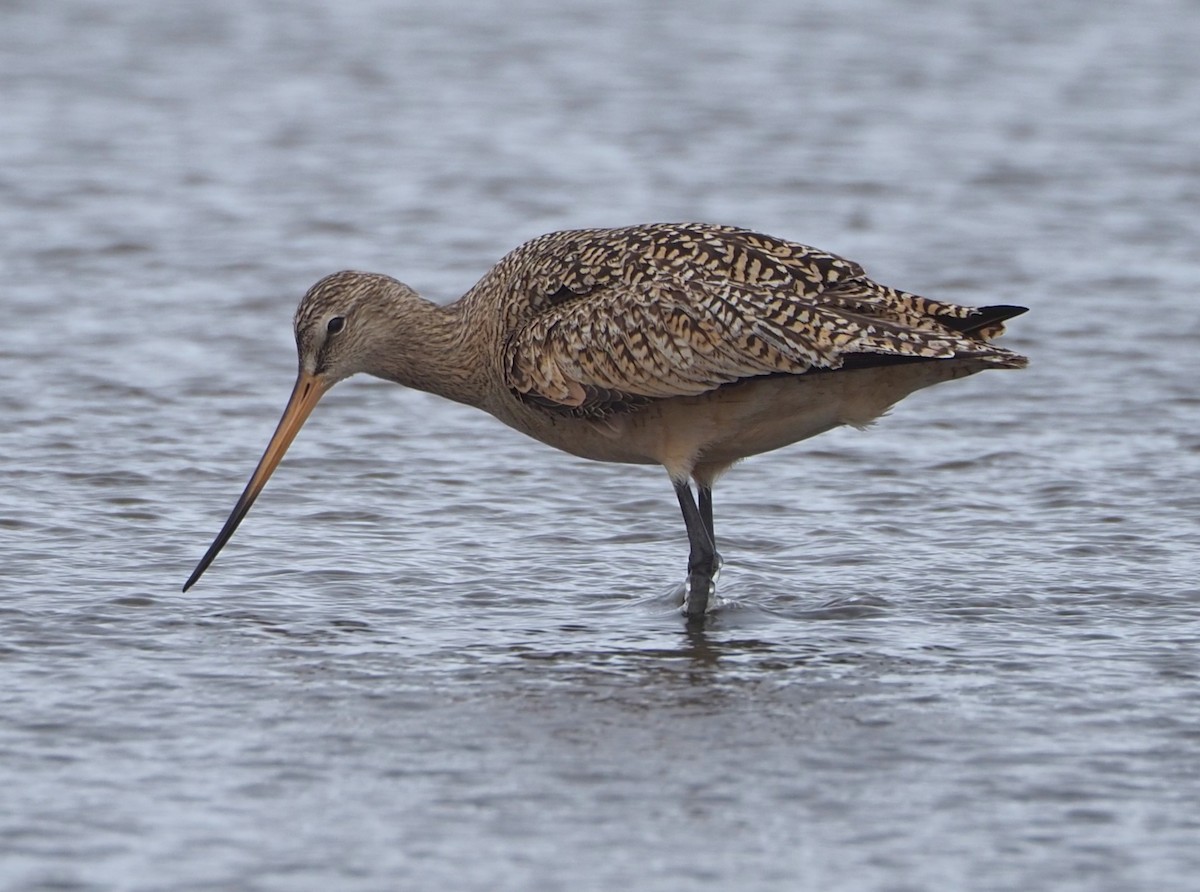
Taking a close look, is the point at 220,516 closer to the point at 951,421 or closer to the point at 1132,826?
the point at 951,421

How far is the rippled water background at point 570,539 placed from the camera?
5227mm

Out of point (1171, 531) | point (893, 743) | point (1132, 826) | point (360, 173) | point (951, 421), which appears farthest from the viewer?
point (360, 173)

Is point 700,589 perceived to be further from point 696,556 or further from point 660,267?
point 660,267

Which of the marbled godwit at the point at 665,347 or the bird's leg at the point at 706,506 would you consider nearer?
the marbled godwit at the point at 665,347

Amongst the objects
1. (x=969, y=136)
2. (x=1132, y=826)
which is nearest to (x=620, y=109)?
(x=969, y=136)

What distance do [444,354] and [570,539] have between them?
3.02 ft

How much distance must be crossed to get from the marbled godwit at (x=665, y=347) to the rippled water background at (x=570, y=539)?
0.55 m

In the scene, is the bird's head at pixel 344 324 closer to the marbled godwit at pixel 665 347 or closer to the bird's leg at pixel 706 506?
the marbled godwit at pixel 665 347

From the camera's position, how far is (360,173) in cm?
1441

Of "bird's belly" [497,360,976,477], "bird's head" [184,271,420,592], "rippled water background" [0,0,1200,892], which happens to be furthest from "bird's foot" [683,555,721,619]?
"bird's head" [184,271,420,592]

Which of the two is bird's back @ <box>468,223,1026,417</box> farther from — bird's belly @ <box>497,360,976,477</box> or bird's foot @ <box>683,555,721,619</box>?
bird's foot @ <box>683,555,721,619</box>

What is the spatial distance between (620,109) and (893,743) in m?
11.0

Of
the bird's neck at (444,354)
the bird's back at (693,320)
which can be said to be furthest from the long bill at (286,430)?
the bird's back at (693,320)

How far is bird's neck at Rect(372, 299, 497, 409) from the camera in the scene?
292 inches
